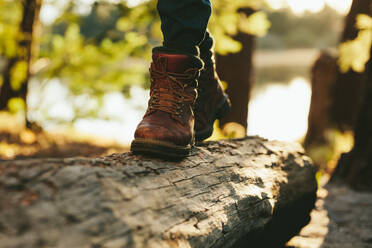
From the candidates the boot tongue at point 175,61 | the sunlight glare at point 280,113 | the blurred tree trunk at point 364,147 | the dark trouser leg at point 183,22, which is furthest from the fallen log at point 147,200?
the sunlight glare at point 280,113

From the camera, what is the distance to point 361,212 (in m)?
Result: 2.90

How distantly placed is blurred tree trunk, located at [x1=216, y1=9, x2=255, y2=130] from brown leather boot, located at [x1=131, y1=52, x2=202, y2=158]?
3761 millimetres

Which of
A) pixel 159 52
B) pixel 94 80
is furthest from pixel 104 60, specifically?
pixel 159 52

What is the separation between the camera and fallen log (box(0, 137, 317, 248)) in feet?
3.26

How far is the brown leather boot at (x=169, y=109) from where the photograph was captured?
60.4 inches

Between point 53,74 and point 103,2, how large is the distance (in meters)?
1.60

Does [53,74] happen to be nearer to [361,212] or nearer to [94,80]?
[94,80]

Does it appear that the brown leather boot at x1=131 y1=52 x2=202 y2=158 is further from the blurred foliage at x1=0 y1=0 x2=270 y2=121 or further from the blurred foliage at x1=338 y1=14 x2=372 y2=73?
the blurred foliage at x1=0 y1=0 x2=270 y2=121

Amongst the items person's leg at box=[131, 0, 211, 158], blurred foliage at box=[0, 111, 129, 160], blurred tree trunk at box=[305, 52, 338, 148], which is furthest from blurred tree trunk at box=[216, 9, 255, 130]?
person's leg at box=[131, 0, 211, 158]

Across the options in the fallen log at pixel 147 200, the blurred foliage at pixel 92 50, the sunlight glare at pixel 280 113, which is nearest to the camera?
the fallen log at pixel 147 200

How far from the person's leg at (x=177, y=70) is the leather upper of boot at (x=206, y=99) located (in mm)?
290

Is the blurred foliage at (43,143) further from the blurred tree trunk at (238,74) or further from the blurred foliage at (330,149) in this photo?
the blurred foliage at (330,149)

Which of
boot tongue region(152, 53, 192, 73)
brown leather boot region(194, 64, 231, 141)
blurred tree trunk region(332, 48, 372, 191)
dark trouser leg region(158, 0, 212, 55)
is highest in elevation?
dark trouser leg region(158, 0, 212, 55)

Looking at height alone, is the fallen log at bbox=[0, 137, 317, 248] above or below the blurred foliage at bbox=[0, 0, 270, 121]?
below
